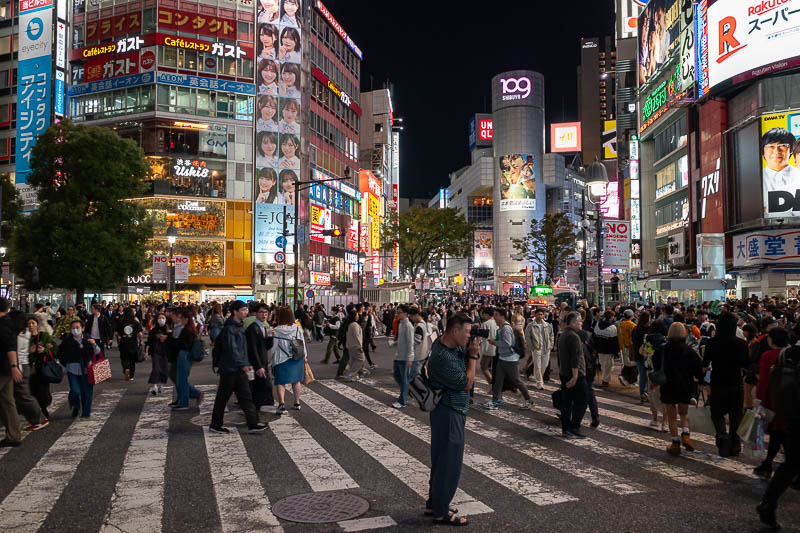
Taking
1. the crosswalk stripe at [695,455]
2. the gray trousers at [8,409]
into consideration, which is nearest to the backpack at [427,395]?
the crosswalk stripe at [695,455]

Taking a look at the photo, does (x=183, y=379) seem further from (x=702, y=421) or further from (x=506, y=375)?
(x=702, y=421)

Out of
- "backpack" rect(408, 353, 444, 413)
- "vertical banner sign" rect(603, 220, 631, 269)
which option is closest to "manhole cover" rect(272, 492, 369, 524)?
"backpack" rect(408, 353, 444, 413)

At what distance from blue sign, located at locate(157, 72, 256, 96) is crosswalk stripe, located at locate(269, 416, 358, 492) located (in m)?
48.0

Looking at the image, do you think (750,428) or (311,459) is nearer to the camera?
(750,428)

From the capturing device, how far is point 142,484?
259 inches

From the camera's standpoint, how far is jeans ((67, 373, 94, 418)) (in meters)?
10.3

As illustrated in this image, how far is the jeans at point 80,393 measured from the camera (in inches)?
406

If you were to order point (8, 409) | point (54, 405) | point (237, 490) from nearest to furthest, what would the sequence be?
1. point (237, 490)
2. point (8, 409)
3. point (54, 405)

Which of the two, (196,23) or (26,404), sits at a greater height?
(196,23)

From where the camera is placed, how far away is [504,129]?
425 ft

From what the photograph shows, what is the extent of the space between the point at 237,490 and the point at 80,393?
5497 mm

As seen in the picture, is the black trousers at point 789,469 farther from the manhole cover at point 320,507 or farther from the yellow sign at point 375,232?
the yellow sign at point 375,232

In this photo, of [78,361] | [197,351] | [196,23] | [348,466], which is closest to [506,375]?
[348,466]

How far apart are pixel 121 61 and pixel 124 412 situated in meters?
49.4
